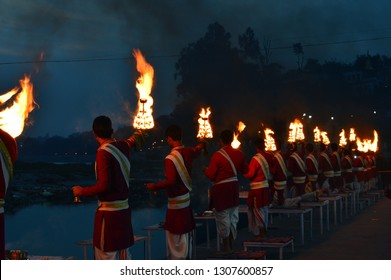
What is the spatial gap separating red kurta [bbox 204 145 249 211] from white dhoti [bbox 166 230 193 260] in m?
1.51

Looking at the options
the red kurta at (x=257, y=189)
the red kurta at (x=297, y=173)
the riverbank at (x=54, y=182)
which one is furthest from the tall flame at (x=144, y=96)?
the riverbank at (x=54, y=182)

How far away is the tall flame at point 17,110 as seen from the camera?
18.1ft

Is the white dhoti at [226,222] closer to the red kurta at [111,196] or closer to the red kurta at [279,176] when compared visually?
the red kurta at [279,176]

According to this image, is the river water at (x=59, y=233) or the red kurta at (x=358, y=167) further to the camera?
the red kurta at (x=358, y=167)

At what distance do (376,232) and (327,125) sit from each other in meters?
44.5

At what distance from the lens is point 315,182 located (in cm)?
1504

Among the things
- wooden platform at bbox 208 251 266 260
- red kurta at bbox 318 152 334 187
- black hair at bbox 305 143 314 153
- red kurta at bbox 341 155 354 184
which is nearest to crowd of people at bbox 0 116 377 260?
wooden platform at bbox 208 251 266 260

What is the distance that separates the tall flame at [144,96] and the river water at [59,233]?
7.67 metres

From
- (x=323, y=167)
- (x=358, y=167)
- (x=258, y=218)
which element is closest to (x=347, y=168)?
(x=358, y=167)

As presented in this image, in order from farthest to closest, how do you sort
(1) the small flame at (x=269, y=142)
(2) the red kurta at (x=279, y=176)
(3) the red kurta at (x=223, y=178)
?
(1) the small flame at (x=269, y=142) → (2) the red kurta at (x=279, y=176) → (3) the red kurta at (x=223, y=178)

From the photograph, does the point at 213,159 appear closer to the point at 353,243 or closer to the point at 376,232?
the point at 353,243

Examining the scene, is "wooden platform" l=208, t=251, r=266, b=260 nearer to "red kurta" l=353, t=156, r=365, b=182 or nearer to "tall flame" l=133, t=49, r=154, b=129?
"tall flame" l=133, t=49, r=154, b=129

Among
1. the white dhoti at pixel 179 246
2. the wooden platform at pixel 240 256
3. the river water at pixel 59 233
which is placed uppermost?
the white dhoti at pixel 179 246
